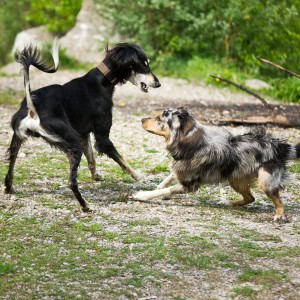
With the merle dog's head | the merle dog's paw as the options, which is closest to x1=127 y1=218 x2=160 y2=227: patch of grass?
the merle dog's head

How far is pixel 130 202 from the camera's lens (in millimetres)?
6750

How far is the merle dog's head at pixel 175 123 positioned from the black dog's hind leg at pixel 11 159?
1.45 m

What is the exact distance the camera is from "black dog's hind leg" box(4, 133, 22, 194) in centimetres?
662

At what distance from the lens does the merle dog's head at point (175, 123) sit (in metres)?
6.53

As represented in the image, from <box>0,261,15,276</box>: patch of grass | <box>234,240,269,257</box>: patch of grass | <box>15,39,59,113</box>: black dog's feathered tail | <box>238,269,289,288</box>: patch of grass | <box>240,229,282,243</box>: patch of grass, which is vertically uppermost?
<box>15,39,59,113</box>: black dog's feathered tail

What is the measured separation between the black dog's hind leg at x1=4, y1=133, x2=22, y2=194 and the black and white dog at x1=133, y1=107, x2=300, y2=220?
1425 mm

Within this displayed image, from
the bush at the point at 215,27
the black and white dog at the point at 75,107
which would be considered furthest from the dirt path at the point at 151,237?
the bush at the point at 215,27

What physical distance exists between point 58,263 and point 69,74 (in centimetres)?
1057

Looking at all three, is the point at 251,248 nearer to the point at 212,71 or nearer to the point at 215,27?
the point at 212,71

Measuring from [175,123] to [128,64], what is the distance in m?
1.07

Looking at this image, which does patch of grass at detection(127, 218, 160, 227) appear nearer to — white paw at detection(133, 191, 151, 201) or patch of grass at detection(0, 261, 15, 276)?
white paw at detection(133, 191, 151, 201)

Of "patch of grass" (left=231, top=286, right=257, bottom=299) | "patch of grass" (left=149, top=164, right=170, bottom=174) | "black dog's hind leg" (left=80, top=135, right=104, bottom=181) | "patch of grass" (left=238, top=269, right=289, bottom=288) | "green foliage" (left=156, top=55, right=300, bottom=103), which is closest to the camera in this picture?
"patch of grass" (left=231, top=286, right=257, bottom=299)

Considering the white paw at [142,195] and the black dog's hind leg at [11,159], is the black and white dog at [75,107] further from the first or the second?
the white paw at [142,195]

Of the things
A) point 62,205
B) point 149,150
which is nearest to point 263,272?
point 62,205
